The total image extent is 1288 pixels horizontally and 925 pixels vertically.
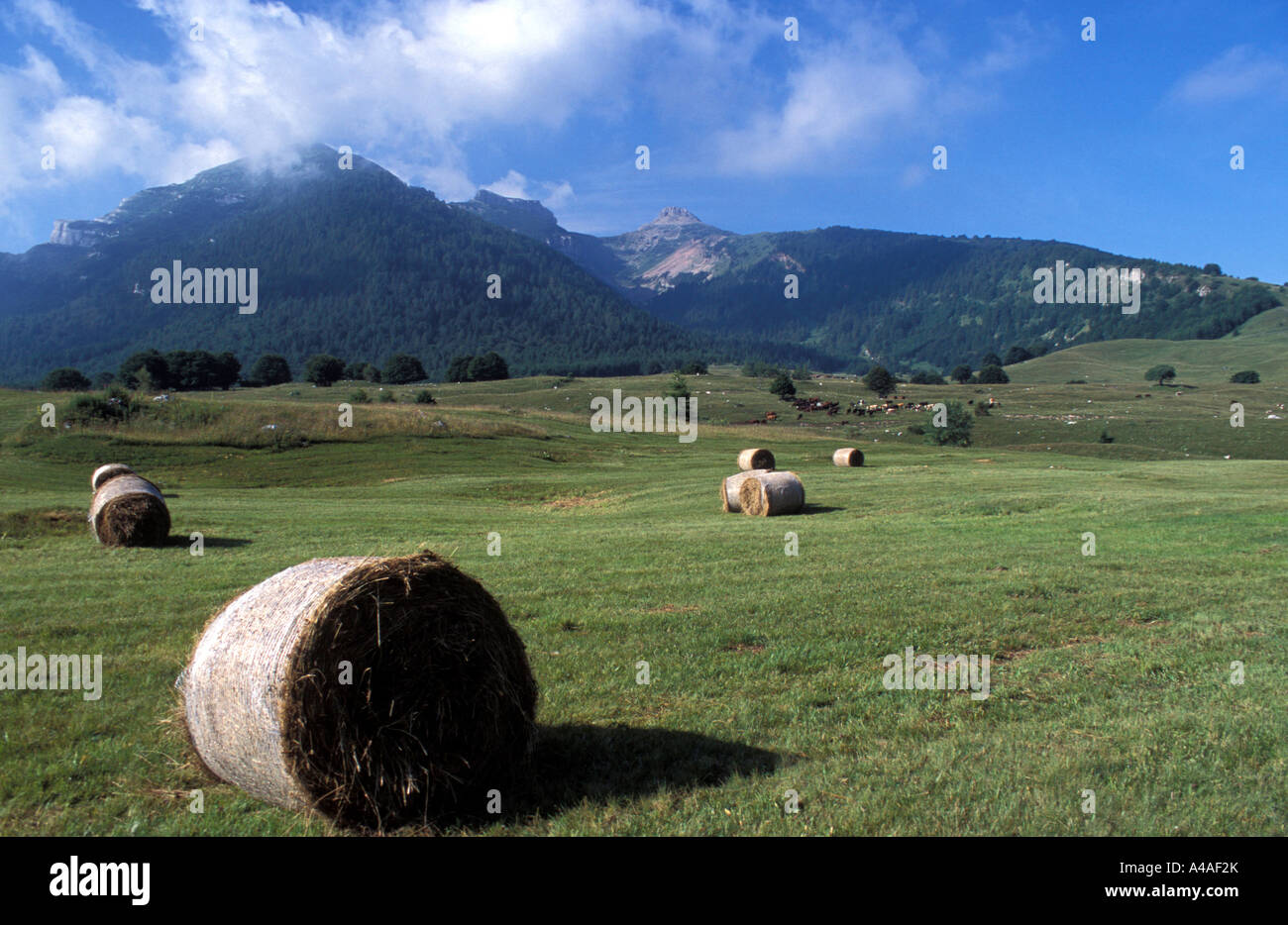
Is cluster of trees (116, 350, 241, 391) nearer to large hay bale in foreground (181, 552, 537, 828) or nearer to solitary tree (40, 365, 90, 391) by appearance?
solitary tree (40, 365, 90, 391)

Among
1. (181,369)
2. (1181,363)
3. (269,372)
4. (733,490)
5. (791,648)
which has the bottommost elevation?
(791,648)

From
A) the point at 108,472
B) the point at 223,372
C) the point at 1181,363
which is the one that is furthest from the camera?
the point at 1181,363

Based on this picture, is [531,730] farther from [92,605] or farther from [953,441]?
[953,441]

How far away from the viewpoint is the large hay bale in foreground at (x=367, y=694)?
5684 millimetres

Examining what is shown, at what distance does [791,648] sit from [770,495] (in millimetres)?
15864

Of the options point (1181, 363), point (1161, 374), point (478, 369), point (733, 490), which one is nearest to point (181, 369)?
point (478, 369)

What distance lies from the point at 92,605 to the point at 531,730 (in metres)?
9.99

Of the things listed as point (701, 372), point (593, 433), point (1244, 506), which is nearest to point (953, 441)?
point (593, 433)

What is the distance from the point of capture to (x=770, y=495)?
25656mm

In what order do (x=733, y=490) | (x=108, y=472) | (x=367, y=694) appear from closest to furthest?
(x=367, y=694) → (x=733, y=490) → (x=108, y=472)

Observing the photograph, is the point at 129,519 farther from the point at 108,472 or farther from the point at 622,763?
the point at 622,763

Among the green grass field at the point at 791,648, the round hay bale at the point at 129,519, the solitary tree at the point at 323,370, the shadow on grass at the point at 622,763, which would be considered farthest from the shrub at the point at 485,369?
the shadow on grass at the point at 622,763

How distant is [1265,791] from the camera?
5.89 m

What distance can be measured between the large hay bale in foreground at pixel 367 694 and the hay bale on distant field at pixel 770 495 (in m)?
19.8
